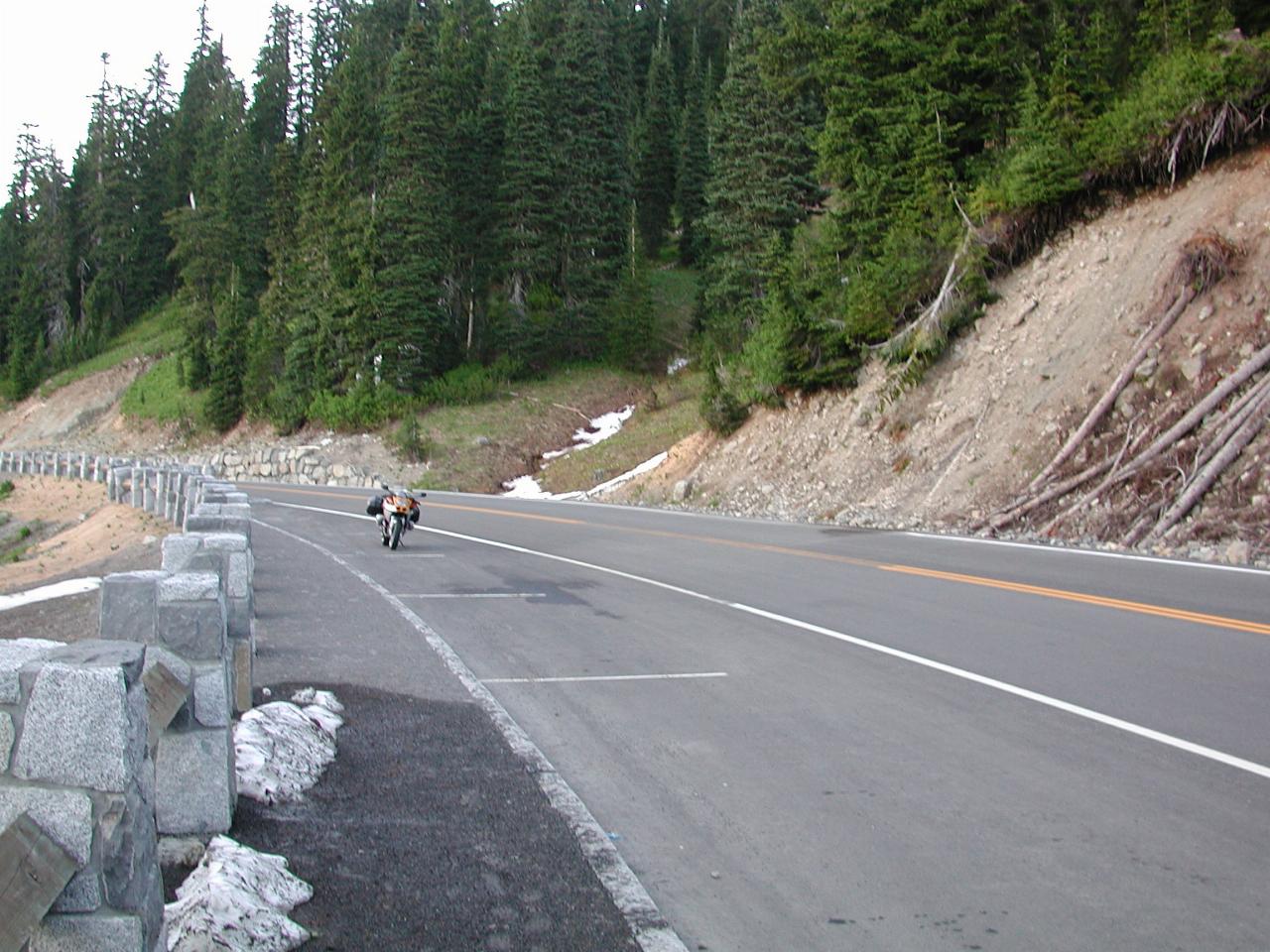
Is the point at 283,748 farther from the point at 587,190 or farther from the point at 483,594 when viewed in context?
the point at 587,190

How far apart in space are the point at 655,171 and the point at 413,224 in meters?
27.3

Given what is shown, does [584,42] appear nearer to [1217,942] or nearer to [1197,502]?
[1197,502]

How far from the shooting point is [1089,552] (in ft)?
53.5

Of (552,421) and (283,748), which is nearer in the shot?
(283,748)

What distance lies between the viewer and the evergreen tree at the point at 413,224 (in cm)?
5156

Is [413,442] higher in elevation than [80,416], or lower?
lower

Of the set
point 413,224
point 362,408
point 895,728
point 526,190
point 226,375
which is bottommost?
point 895,728

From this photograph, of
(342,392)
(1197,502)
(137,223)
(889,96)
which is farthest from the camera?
(137,223)

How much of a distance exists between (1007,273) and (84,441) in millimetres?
54782

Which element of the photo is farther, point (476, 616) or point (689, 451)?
point (689, 451)

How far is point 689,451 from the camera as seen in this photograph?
119 ft

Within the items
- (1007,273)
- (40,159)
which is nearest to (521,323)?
(1007,273)

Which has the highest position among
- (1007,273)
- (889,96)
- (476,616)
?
(889,96)

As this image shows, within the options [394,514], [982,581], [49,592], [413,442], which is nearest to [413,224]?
[413,442]
